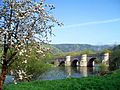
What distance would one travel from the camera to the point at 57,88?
2305 centimetres

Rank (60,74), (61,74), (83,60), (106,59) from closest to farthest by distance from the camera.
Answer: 1. (60,74)
2. (61,74)
3. (106,59)
4. (83,60)

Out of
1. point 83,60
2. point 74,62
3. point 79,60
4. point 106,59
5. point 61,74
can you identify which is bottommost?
point 61,74

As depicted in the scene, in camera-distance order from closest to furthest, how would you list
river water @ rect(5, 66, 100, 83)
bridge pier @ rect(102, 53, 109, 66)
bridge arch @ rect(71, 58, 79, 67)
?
river water @ rect(5, 66, 100, 83) < bridge pier @ rect(102, 53, 109, 66) < bridge arch @ rect(71, 58, 79, 67)

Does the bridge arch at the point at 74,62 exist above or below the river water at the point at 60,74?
above

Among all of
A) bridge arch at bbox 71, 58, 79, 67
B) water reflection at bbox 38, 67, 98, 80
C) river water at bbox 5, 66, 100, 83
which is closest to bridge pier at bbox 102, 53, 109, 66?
river water at bbox 5, 66, 100, 83

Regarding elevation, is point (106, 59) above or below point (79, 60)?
below

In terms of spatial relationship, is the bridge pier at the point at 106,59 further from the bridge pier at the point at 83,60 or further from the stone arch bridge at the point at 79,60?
the bridge pier at the point at 83,60

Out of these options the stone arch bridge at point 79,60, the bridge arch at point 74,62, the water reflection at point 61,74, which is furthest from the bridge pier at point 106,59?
the bridge arch at point 74,62

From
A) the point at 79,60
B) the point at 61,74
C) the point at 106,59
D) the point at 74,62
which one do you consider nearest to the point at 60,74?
the point at 61,74

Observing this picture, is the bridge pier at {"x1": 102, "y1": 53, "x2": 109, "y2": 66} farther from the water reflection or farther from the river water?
the water reflection

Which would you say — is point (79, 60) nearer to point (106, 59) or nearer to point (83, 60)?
point (83, 60)

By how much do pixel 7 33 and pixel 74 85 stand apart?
12216 mm

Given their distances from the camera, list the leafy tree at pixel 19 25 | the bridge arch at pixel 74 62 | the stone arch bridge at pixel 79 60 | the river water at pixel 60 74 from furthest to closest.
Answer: the bridge arch at pixel 74 62 → the stone arch bridge at pixel 79 60 → the river water at pixel 60 74 → the leafy tree at pixel 19 25

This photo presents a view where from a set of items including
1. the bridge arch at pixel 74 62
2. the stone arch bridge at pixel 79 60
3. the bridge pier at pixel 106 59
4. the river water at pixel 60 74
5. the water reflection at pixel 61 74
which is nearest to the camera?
the river water at pixel 60 74
